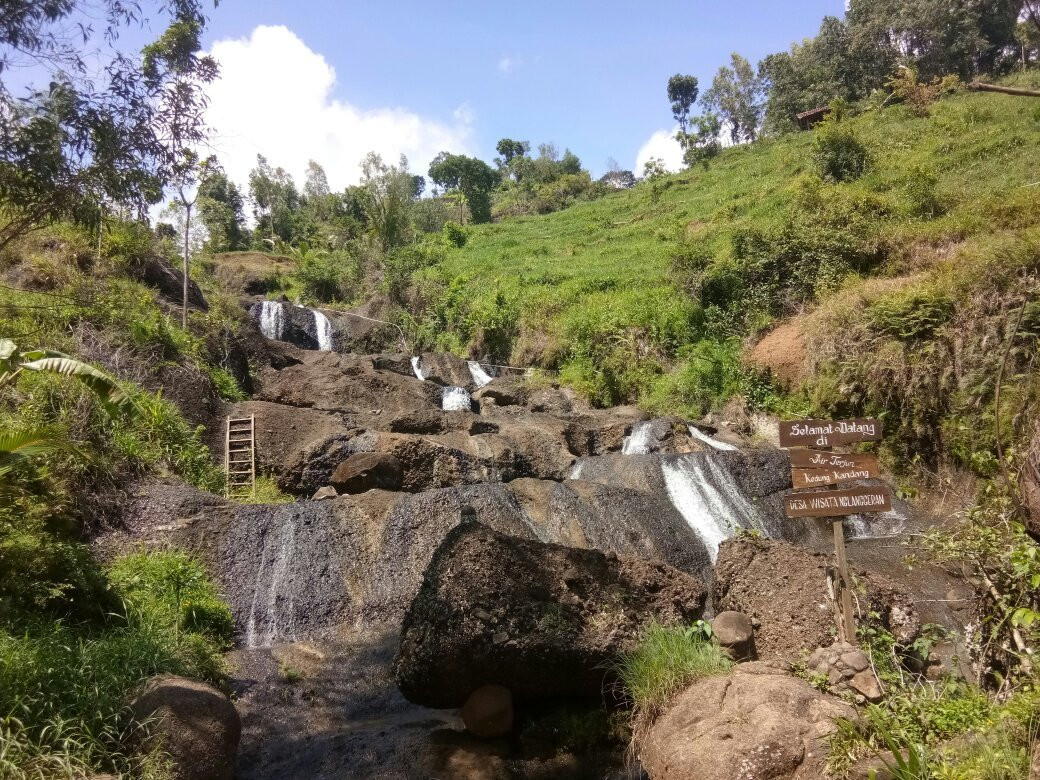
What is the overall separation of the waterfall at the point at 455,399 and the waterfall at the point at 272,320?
30.2 feet

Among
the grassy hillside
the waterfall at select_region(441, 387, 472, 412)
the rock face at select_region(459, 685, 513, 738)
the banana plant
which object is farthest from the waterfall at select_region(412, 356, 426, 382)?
the rock face at select_region(459, 685, 513, 738)

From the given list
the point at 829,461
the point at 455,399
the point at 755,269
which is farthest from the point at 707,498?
the point at 755,269

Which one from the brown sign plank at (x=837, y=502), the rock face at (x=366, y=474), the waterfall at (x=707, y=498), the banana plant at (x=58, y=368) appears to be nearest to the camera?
the brown sign plank at (x=837, y=502)

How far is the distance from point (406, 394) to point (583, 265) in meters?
13.2

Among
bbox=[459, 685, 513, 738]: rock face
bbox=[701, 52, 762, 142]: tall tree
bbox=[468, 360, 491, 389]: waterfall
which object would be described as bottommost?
bbox=[459, 685, 513, 738]: rock face

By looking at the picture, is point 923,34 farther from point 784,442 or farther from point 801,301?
point 784,442

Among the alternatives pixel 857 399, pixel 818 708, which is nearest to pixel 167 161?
pixel 818 708

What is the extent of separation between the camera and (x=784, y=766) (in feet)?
14.8

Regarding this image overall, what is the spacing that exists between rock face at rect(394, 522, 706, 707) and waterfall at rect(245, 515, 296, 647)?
327cm

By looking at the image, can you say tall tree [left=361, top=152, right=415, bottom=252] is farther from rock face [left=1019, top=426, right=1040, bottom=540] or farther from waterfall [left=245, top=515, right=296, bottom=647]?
rock face [left=1019, top=426, right=1040, bottom=540]

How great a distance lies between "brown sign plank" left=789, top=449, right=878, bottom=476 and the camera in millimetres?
5879

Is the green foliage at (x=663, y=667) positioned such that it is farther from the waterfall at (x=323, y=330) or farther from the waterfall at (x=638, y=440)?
the waterfall at (x=323, y=330)

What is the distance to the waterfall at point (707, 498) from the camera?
11562 mm

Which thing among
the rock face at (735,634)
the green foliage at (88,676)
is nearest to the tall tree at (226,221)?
the green foliage at (88,676)
